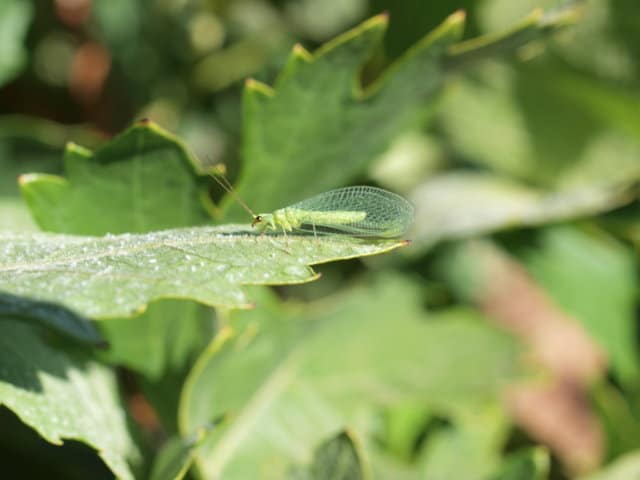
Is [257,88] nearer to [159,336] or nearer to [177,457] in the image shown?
[159,336]

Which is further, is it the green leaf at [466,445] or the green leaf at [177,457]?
the green leaf at [466,445]

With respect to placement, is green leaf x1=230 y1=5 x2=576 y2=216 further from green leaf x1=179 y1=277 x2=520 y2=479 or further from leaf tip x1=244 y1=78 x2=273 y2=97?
green leaf x1=179 y1=277 x2=520 y2=479

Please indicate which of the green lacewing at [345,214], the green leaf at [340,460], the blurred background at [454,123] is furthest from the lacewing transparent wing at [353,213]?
the blurred background at [454,123]

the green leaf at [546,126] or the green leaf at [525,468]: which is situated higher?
the green leaf at [546,126]

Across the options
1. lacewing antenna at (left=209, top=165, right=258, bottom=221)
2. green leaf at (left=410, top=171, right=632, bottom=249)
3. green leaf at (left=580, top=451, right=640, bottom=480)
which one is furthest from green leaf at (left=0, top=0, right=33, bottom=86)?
green leaf at (left=580, top=451, right=640, bottom=480)

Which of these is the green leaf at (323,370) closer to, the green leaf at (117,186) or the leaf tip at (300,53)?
the green leaf at (117,186)

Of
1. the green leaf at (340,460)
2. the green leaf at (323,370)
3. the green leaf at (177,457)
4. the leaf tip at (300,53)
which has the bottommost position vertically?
the green leaf at (323,370)

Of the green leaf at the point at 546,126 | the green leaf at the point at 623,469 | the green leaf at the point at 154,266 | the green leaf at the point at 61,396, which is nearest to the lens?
the green leaf at the point at 154,266
